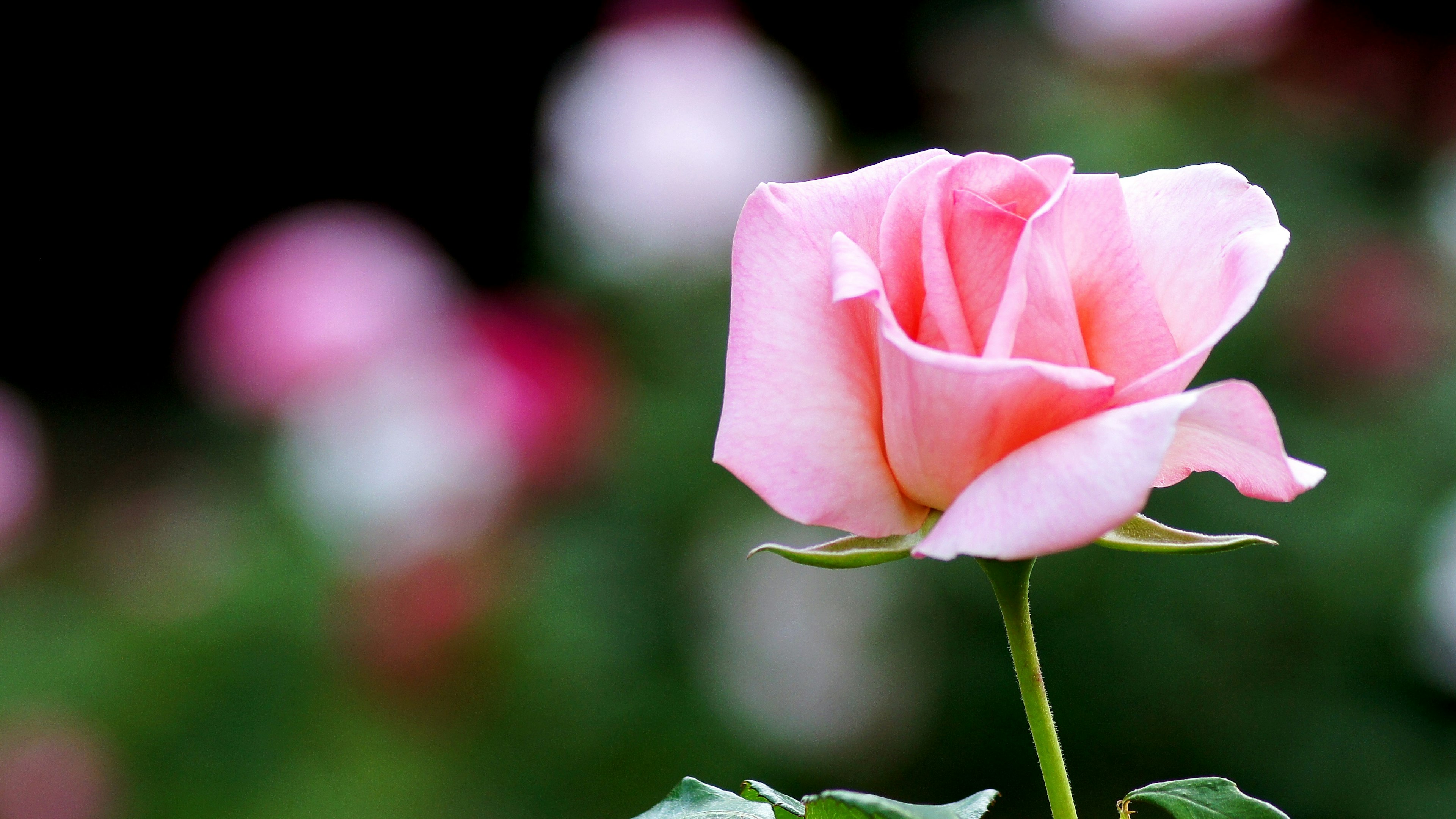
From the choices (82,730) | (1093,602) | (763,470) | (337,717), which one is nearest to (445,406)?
(337,717)

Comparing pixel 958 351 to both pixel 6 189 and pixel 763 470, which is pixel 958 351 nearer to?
pixel 763 470

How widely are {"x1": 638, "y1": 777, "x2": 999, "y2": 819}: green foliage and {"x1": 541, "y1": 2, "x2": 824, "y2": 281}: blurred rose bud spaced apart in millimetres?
1331

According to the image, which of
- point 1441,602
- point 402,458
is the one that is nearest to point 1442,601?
point 1441,602

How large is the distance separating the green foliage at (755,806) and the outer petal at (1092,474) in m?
0.05

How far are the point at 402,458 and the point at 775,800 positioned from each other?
1220 millimetres

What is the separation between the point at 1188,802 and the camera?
9.4 inches

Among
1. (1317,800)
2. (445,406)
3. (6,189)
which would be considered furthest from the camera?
(6,189)

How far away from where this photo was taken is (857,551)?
26cm

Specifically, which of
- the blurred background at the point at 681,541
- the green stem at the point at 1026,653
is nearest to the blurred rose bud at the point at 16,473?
the blurred background at the point at 681,541

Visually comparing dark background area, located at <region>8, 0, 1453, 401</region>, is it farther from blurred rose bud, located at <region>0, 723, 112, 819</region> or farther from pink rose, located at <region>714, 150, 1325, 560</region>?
pink rose, located at <region>714, 150, 1325, 560</region>

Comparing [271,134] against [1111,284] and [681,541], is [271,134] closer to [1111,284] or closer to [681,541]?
[681,541]

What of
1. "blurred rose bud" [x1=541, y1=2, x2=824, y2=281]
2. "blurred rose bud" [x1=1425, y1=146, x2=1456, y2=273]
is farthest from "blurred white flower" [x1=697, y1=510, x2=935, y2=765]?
"blurred rose bud" [x1=1425, y1=146, x2=1456, y2=273]

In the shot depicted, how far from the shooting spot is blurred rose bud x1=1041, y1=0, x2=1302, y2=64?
57.2 inches

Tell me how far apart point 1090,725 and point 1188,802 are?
1.20 metres
